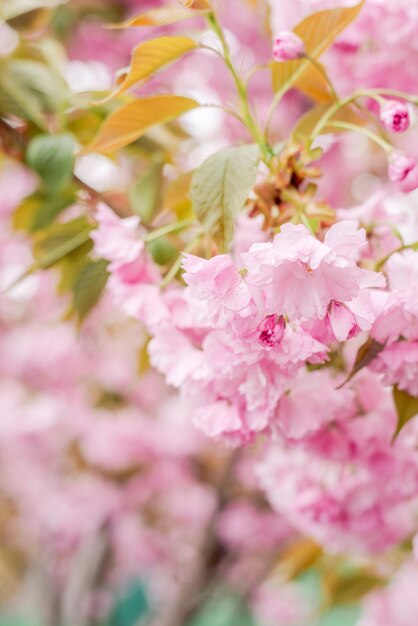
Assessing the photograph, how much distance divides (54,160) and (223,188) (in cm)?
26

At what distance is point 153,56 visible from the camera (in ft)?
1.87

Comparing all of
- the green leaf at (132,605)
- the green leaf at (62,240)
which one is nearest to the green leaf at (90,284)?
the green leaf at (62,240)

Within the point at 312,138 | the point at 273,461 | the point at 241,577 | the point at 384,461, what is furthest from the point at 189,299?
the point at 241,577

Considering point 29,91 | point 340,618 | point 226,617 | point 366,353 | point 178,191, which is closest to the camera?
point 366,353

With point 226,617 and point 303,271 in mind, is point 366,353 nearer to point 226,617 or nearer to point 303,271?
point 303,271

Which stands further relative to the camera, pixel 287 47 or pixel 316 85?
pixel 316 85

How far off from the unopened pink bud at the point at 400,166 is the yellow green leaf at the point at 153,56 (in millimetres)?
174

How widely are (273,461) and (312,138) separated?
448 mm

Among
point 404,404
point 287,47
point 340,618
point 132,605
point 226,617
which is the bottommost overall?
point 132,605

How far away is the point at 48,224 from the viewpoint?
803 millimetres

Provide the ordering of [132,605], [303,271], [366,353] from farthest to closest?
[132,605] → [366,353] → [303,271]

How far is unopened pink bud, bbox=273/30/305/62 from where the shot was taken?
0.56 meters

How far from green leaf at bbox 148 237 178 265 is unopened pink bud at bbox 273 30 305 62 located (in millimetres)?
210

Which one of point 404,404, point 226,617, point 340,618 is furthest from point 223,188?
Answer: point 226,617
